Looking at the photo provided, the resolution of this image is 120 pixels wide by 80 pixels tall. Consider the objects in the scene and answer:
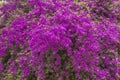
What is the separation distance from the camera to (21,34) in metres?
3.46

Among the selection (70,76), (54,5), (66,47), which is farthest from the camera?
(54,5)

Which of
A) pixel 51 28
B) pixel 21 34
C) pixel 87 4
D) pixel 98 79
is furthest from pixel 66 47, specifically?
pixel 87 4

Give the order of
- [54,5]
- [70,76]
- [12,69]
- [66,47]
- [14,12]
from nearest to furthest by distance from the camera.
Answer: [66,47], [70,76], [12,69], [54,5], [14,12]

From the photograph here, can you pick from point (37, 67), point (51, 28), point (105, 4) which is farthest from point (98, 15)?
point (37, 67)

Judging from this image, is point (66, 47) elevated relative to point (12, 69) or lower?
elevated

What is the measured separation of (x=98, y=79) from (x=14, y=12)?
72.0 inches

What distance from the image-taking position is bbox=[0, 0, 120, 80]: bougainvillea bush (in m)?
2.94

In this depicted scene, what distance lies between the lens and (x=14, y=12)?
12.8 feet

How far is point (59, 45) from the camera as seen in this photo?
9.53 feet

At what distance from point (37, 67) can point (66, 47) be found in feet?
1.63

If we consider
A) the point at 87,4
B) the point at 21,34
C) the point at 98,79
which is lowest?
the point at 98,79

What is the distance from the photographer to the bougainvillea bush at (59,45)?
2939 millimetres

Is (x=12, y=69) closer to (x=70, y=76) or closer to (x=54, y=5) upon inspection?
(x=70, y=76)

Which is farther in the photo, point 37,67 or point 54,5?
point 54,5
